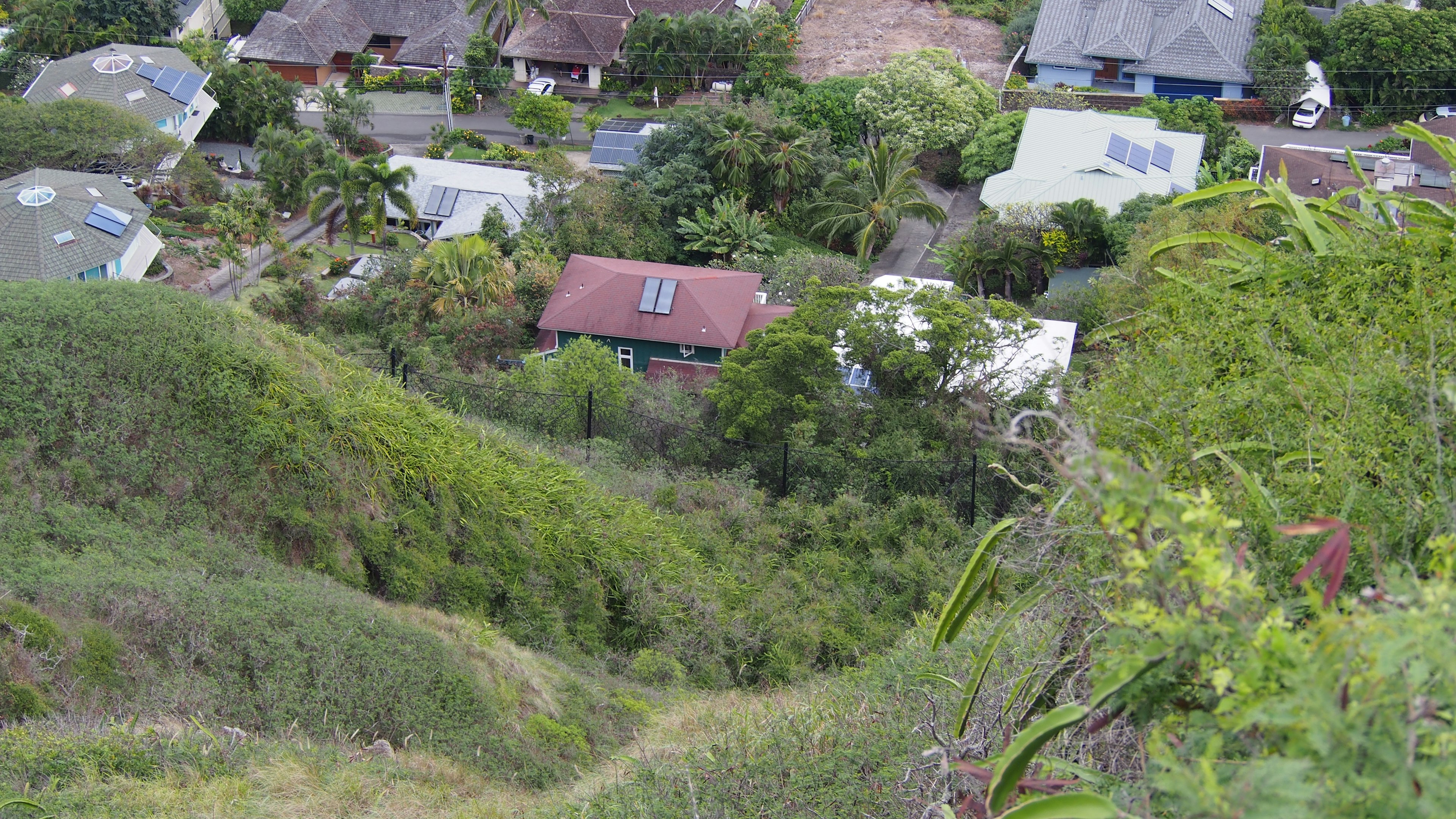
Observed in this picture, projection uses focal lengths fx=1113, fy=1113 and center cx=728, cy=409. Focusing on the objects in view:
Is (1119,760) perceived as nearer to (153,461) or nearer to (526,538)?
(526,538)

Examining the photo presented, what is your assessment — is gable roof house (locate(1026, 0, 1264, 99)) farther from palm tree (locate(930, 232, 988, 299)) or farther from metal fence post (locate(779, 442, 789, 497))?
metal fence post (locate(779, 442, 789, 497))

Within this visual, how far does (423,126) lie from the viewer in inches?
1688

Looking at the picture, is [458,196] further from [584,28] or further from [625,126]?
[584,28]

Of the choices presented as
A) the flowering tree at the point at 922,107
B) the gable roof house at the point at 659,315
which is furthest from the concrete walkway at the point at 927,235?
the gable roof house at the point at 659,315

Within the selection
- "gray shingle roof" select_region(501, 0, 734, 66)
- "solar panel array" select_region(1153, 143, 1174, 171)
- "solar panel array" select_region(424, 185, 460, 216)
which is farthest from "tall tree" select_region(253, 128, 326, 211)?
"solar panel array" select_region(1153, 143, 1174, 171)

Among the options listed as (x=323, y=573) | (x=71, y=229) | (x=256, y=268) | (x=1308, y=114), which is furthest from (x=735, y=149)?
(x=323, y=573)

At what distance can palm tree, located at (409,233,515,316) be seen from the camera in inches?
1036

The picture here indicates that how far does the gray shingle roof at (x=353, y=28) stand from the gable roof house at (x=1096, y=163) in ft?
81.7

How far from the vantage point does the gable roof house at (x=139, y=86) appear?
37.1 metres

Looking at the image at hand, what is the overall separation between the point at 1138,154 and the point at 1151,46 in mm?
12416

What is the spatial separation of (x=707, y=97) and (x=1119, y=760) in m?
39.0

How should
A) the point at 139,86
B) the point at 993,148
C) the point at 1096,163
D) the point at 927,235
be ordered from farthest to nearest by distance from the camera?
the point at 139,86
the point at 993,148
the point at 927,235
the point at 1096,163

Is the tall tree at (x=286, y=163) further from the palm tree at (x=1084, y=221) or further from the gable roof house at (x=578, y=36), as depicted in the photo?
the palm tree at (x=1084, y=221)

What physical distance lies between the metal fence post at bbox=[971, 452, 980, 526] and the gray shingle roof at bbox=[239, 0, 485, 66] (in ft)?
121
